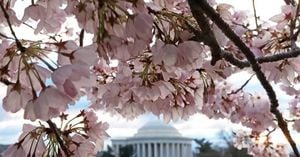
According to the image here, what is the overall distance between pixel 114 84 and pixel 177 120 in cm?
17

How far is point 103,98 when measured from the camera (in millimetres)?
1517

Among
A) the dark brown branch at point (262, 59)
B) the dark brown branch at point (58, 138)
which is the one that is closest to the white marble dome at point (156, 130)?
the dark brown branch at point (262, 59)

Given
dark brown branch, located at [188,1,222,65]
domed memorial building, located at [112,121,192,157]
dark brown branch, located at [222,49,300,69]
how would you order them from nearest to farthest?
dark brown branch, located at [188,1,222,65] < dark brown branch, located at [222,49,300,69] < domed memorial building, located at [112,121,192,157]

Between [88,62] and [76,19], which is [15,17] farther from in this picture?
[88,62]

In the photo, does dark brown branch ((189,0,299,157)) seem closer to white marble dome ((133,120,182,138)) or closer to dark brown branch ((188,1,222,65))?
dark brown branch ((188,1,222,65))

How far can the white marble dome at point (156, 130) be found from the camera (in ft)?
90.4

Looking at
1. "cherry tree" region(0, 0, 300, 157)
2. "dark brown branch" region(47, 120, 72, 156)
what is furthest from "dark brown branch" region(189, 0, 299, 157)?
"dark brown branch" region(47, 120, 72, 156)

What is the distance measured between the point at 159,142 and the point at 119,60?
26569mm

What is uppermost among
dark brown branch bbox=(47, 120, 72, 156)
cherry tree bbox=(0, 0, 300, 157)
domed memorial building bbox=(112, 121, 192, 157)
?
domed memorial building bbox=(112, 121, 192, 157)

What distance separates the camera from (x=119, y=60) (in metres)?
1.02

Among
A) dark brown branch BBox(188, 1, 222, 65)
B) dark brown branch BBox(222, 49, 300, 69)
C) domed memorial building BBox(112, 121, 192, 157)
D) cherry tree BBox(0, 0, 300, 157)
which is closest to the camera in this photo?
cherry tree BBox(0, 0, 300, 157)

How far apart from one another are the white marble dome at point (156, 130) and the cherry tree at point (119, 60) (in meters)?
25.4

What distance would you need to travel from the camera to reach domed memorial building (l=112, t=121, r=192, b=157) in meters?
27.5

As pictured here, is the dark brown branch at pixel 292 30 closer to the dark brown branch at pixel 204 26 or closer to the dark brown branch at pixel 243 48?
the dark brown branch at pixel 243 48
